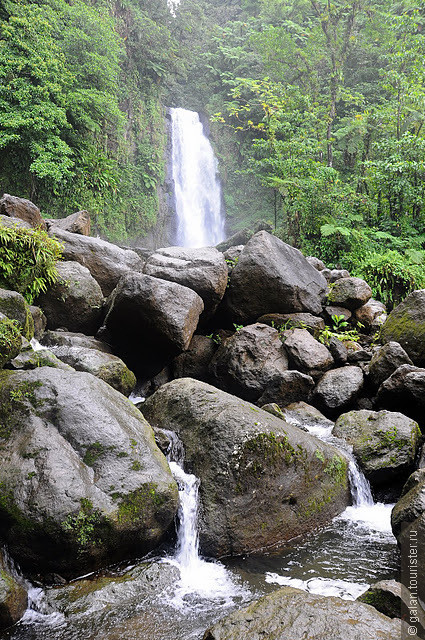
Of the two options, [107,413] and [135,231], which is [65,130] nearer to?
[135,231]

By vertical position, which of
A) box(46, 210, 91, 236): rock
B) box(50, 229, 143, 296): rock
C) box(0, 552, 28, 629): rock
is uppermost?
box(46, 210, 91, 236): rock

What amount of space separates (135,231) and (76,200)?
526 centimetres

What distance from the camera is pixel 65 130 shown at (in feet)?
51.9

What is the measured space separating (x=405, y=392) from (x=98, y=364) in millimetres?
4798

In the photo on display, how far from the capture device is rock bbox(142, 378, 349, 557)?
450cm

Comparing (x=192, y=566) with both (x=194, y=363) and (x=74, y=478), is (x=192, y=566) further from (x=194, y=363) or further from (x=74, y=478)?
(x=194, y=363)

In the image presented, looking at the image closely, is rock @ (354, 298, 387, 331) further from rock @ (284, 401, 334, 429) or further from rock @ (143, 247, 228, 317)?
rock @ (143, 247, 228, 317)

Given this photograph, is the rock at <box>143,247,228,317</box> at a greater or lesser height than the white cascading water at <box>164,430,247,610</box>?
greater

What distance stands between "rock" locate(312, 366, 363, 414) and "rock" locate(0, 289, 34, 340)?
503cm

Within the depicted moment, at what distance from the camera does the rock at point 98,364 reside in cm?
639

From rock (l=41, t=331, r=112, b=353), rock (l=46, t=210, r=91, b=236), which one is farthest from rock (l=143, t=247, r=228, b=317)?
rock (l=46, t=210, r=91, b=236)

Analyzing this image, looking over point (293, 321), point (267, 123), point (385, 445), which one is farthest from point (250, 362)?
point (267, 123)

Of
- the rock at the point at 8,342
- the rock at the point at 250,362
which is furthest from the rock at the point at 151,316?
the rock at the point at 8,342

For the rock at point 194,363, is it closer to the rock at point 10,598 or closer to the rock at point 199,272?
the rock at point 199,272
